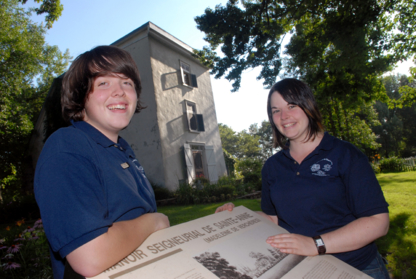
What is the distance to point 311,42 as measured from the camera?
24.1 ft

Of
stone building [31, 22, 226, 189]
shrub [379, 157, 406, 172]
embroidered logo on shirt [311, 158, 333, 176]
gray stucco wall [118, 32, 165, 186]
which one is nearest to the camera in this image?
embroidered logo on shirt [311, 158, 333, 176]

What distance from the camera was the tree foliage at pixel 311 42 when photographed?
6.49m

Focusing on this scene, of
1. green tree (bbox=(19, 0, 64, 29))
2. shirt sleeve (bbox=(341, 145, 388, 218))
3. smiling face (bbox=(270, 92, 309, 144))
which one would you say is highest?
green tree (bbox=(19, 0, 64, 29))

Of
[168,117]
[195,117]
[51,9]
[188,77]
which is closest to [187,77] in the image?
[188,77]

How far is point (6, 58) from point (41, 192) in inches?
897

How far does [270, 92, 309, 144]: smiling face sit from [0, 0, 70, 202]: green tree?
63.0 ft

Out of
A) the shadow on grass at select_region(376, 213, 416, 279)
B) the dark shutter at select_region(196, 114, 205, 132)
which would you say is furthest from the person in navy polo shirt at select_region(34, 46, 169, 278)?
the dark shutter at select_region(196, 114, 205, 132)

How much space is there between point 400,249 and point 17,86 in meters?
22.7

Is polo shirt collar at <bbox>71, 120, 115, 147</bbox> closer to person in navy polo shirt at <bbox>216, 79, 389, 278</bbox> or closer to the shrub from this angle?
person in navy polo shirt at <bbox>216, 79, 389, 278</bbox>

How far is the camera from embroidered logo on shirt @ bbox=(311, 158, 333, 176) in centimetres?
164

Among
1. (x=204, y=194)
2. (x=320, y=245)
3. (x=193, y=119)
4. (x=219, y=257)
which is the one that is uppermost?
(x=193, y=119)

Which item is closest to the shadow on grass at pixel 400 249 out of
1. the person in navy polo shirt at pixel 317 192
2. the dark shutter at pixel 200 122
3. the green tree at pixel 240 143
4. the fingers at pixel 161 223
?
the person in navy polo shirt at pixel 317 192

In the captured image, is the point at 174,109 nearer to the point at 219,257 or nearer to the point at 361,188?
the point at 361,188

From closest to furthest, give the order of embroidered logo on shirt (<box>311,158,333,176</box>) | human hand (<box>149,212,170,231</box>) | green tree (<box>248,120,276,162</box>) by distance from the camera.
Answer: human hand (<box>149,212,170,231</box>), embroidered logo on shirt (<box>311,158,333,176</box>), green tree (<box>248,120,276,162</box>)
